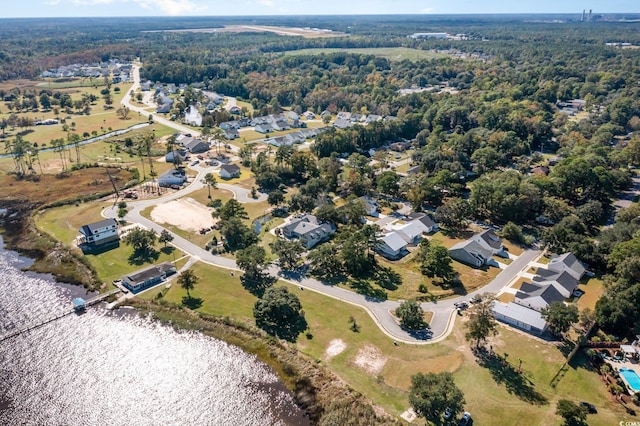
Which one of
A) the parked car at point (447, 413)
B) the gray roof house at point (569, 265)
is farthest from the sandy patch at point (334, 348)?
the gray roof house at point (569, 265)

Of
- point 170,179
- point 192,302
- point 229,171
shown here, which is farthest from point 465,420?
point 170,179

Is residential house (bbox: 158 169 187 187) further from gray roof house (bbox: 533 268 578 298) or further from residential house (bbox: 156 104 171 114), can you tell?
gray roof house (bbox: 533 268 578 298)

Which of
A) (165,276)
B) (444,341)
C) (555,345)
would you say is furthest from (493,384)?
(165,276)

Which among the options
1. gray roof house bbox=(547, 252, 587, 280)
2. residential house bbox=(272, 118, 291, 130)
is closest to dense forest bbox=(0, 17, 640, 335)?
gray roof house bbox=(547, 252, 587, 280)

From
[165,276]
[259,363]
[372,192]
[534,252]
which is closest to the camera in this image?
[259,363]

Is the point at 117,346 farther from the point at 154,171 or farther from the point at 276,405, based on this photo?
the point at 154,171

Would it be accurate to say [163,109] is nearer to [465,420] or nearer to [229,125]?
[229,125]
